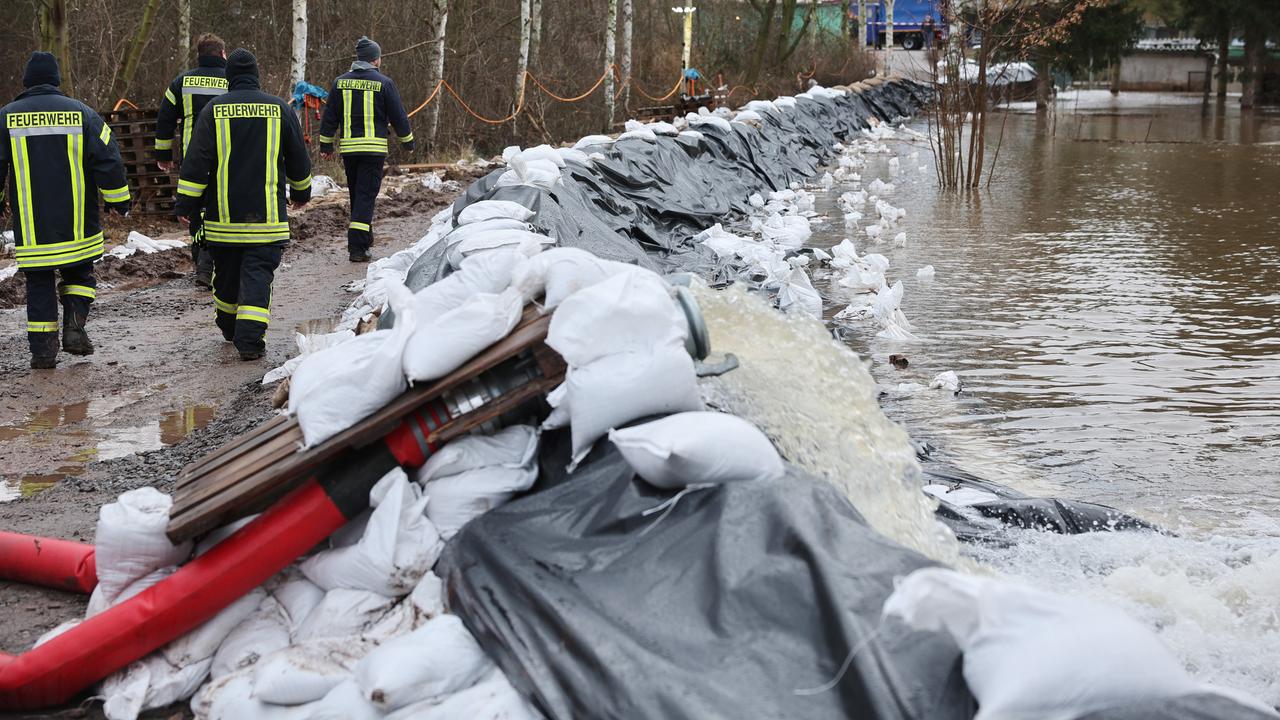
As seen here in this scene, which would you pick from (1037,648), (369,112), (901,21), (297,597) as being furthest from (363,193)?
(901,21)

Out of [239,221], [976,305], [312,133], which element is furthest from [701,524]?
[312,133]

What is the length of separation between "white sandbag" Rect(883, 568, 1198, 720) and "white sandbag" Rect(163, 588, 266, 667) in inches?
65.1

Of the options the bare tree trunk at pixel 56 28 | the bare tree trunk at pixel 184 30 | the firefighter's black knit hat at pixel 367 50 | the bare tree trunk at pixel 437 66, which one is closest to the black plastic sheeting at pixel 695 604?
the firefighter's black knit hat at pixel 367 50

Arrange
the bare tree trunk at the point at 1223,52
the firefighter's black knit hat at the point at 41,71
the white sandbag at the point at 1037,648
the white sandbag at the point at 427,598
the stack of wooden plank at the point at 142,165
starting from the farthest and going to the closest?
the bare tree trunk at the point at 1223,52 → the stack of wooden plank at the point at 142,165 → the firefighter's black knit hat at the point at 41,71 → the white sandbag at the point at 427,598 → the white sandbag at the point at 1037,648

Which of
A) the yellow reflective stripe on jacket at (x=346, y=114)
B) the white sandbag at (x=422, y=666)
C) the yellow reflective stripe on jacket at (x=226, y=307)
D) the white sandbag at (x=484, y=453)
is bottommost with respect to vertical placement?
the white sandbag at (x=422, y=666)

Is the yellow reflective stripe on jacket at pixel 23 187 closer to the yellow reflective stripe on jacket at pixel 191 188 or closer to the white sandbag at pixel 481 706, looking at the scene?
the yellow reflective stripe on jacket at pixel 191 188

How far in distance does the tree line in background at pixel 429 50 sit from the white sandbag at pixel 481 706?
891 cm

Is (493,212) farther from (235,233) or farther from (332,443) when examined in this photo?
(332,443)

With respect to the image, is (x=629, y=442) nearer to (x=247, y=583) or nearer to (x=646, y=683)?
(x=646, y=683)

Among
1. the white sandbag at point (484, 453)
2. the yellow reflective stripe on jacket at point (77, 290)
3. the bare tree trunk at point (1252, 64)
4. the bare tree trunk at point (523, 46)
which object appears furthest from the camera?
the bare tree trunk at point (1252, 64)

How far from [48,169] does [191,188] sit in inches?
26.9

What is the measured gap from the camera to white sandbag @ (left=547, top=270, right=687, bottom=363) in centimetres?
273

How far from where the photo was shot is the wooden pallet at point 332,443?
8.94ft

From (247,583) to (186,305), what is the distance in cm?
517
